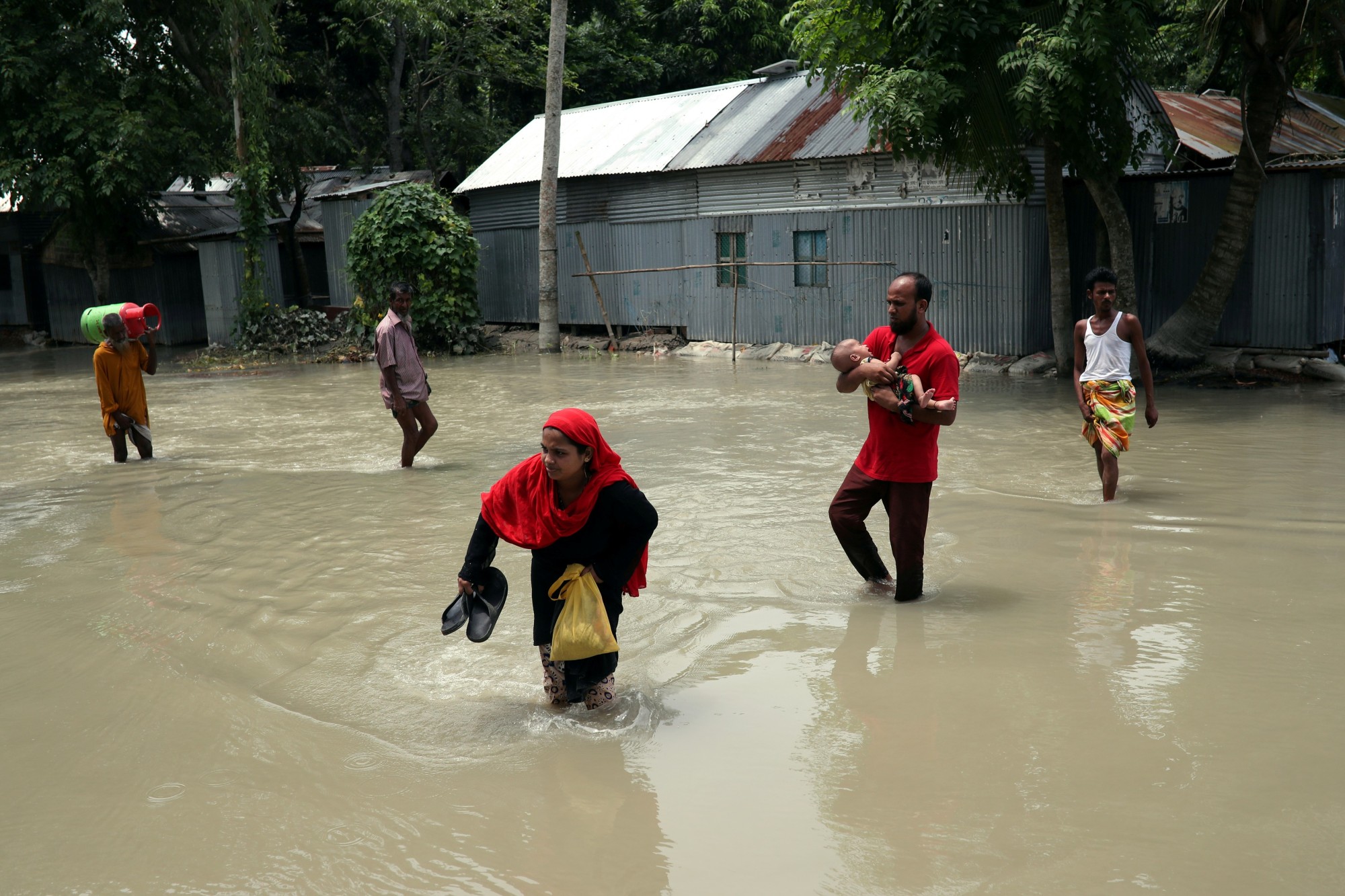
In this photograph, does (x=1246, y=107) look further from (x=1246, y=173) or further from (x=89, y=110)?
(x=89, y=110)

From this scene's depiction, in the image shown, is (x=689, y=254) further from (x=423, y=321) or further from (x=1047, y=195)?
(x=1047, y=195)

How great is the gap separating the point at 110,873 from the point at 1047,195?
13846mm

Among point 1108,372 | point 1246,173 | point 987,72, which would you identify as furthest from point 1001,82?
point 1108,372

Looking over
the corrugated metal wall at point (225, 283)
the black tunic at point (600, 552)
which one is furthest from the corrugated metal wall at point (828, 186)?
the black tunic at point (600, 552)

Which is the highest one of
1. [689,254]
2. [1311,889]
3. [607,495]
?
[689,254]

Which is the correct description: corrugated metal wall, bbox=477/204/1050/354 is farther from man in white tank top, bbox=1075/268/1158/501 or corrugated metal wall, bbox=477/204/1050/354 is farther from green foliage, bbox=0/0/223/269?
man in white tank top, bbox=1075/268/1158/501

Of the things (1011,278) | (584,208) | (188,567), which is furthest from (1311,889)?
(584,208)

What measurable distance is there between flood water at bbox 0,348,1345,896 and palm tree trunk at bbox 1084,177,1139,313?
5134 millimetres

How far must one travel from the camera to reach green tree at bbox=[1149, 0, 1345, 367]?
12906 mm

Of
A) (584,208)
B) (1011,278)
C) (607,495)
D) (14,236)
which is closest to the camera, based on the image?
(607,495)

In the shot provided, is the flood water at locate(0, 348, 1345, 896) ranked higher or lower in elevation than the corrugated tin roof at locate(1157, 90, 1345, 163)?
lower

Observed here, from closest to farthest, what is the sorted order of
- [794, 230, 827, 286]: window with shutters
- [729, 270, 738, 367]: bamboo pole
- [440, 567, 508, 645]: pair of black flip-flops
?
[440, 567, 508, 645]: pair of black flip-flops
[729, 270, 738, 367]: bamboo pole
[794, 230, 827, 286]: window with shutters

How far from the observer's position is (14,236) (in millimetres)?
29562

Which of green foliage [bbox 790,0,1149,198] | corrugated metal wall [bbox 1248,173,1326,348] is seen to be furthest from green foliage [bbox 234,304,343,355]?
corrugated metal wall [bbox 1248,173,1326,348]
